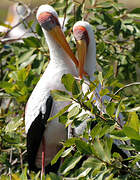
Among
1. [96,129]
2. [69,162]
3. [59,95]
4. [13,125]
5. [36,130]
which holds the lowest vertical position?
[36,130]

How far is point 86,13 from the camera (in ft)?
10.2

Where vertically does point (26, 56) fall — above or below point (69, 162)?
above

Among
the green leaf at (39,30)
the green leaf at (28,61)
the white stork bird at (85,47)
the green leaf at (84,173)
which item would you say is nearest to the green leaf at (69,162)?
the green leaf at (84,173)

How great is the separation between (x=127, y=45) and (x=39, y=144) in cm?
107

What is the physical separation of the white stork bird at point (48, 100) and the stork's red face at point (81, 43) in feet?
0.28

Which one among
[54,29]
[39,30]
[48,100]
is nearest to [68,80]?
[48,100]

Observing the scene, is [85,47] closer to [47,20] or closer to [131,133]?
[47,20]

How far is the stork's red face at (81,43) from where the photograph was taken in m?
2.76

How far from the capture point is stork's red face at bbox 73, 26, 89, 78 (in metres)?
2.76

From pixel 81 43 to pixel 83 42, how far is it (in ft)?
0.05

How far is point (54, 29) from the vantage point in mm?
2855

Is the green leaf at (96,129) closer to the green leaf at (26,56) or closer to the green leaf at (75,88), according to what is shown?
the green leaf at (75,88)

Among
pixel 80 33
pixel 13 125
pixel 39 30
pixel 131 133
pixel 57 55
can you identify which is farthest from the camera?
pixel 39 30

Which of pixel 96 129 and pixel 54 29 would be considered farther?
pixel 54 29
